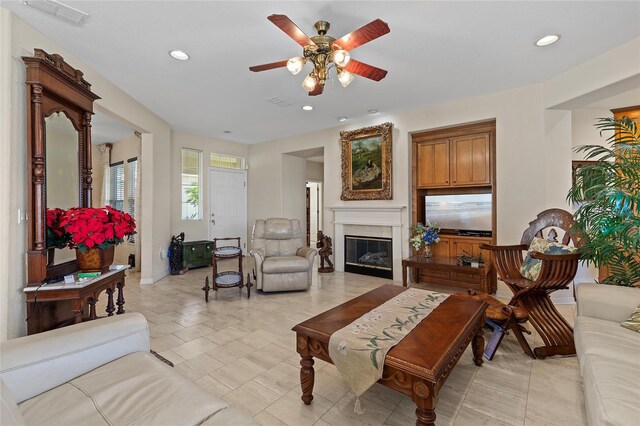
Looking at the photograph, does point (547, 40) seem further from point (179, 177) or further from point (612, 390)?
point (179, 177)

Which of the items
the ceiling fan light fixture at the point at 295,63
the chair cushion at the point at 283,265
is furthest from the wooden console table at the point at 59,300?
the ceiling fan light fixture at the point at 295,63

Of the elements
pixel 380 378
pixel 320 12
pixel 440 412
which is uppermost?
pixel 320 12

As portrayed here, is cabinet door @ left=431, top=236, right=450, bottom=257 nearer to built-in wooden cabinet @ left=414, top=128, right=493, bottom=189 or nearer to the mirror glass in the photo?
built-in wooden cabinet @ left=414, top=128, right=493, bottom=189

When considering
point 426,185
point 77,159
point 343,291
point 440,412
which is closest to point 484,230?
point 426,185

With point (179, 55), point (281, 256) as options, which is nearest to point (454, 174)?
point (281, 256)

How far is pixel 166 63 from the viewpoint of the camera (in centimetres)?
305

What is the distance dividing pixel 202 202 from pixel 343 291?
384cm

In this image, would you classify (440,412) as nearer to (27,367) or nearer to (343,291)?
(27,367)

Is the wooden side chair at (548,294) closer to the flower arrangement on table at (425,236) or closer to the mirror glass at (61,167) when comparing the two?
the flower arrangement on table at (425,236)

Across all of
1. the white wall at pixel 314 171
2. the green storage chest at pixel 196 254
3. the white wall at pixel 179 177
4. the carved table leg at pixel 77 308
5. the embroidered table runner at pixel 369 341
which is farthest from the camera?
the white wall at pixel 314 171

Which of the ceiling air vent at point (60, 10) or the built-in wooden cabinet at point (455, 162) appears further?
the built-in wooden cabinet at point (455, 162)

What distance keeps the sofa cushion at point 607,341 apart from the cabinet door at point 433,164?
294 cm

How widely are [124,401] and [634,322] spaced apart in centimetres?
286

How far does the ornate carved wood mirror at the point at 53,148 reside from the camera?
6.91ft
